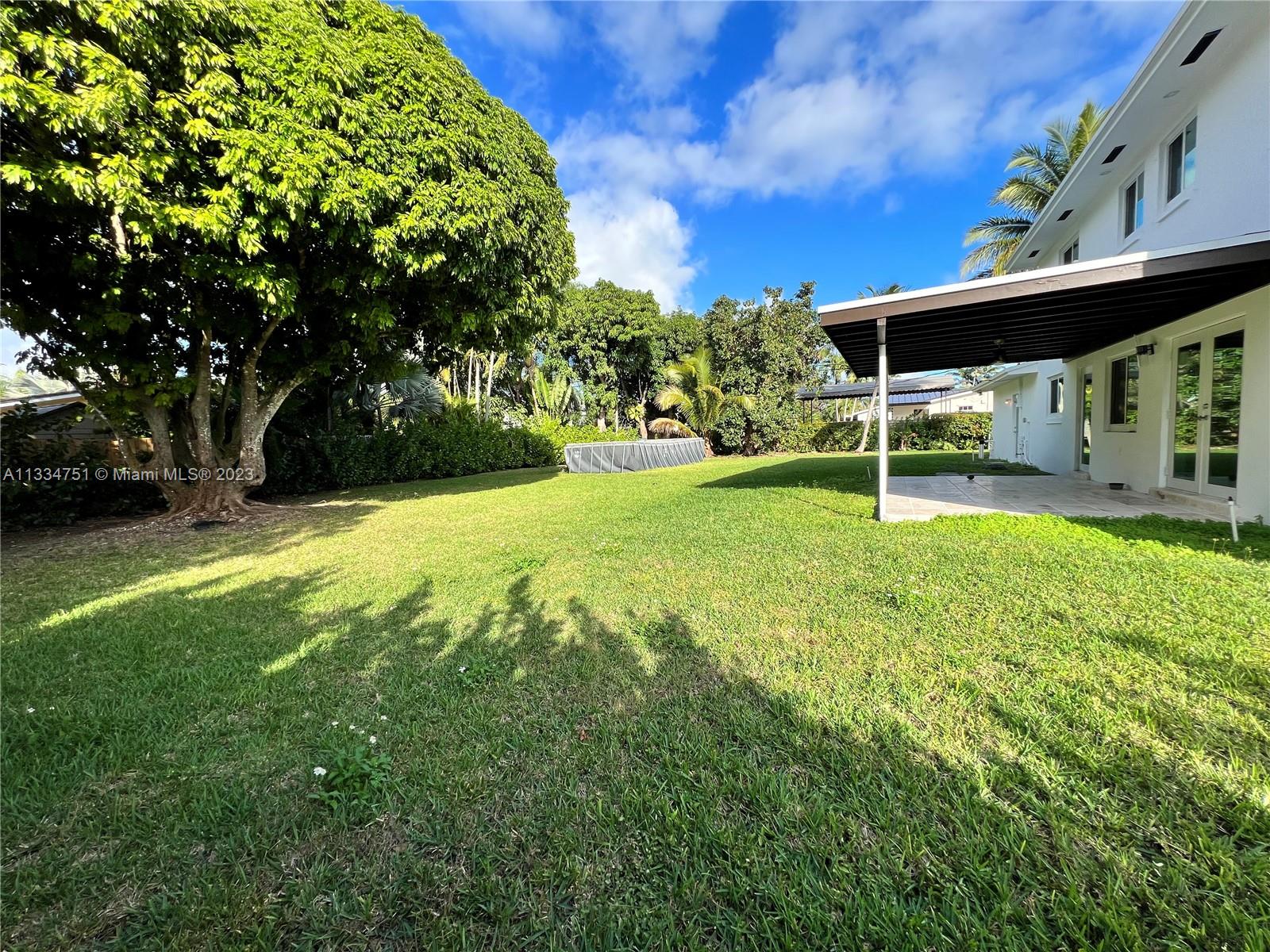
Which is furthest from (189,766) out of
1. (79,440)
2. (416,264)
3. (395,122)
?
(79,440)

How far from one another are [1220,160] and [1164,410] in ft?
10.7

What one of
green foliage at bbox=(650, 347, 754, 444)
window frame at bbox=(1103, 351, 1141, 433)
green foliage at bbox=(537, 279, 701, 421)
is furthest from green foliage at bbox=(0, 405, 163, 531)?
green foliage at bbox=(650, 347, 754, 444)

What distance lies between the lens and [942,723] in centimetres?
227

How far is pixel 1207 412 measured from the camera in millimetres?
6469

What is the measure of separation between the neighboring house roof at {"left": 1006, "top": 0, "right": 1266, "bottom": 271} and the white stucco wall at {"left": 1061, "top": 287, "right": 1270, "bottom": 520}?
2840 mm

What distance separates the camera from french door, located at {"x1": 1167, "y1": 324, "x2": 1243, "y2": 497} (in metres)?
6.06

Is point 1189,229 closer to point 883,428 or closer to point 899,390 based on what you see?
point 883,428

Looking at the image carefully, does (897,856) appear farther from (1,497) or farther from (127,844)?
(1,497)

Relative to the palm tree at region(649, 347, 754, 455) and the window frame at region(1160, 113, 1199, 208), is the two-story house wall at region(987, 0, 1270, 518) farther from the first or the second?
the palm tree at region(649, 347, 754, 455)

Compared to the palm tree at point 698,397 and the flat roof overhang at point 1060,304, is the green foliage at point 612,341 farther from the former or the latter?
the flat roof overhang at point 1060,304

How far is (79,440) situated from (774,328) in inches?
927

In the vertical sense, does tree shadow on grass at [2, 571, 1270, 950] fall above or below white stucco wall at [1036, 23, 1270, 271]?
below

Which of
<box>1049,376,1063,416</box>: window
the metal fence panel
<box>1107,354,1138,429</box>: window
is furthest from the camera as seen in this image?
the metal fence panel

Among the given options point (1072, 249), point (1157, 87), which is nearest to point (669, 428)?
point (1072, 249)
